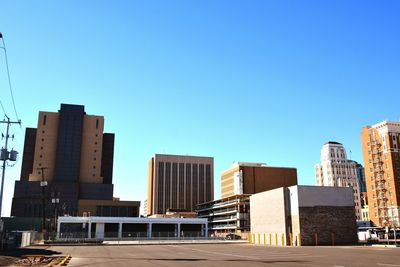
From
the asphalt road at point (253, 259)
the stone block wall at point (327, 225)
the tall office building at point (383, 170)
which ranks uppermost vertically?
the tall office building at point (383, 170)

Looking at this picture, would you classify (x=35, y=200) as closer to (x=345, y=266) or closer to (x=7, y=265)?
(x=7, y=265)

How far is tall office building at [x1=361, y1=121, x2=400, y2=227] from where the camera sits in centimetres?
12938

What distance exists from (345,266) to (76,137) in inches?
6228

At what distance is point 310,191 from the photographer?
6319cm

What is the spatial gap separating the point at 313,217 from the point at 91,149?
128987mm

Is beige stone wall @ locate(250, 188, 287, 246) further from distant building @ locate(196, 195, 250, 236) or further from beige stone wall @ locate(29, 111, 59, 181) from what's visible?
beige stone wall @ locate(29, 111, 59, 181)

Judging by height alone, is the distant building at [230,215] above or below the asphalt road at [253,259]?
above

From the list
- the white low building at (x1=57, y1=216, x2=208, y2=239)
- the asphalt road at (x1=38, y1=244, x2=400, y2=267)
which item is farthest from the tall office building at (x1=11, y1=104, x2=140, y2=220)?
the asphalt road at (x1=38, y1=244, x2=400, y2=267)

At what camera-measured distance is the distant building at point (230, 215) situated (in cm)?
14352

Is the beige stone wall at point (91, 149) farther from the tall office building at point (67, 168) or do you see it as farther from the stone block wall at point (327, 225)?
the stone block wall at point (327, 225)

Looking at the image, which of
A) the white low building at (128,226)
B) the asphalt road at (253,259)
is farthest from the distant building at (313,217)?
the white low building at (128,226)

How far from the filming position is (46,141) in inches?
6683

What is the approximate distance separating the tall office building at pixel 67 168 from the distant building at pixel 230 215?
34651mm

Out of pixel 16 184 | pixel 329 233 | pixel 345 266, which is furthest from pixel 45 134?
pixel 345 266
